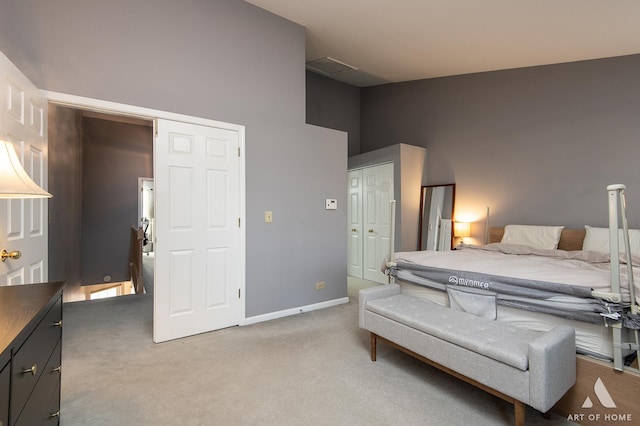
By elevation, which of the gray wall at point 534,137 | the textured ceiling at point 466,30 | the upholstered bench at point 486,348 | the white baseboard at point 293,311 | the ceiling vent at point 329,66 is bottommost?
the white baseboard at point 293,311

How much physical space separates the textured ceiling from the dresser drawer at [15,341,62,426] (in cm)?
353

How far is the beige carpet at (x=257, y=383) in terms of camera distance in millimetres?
1895

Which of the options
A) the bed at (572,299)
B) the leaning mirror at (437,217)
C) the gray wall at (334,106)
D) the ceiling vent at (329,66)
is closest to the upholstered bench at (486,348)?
the bed at (572,299)

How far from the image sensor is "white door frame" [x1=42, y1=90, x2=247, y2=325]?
252 centimetres

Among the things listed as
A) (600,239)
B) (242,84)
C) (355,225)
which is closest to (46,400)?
(242,84)

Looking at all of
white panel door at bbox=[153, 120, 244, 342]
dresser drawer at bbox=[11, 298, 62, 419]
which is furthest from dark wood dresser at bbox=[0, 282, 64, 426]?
white panel door at bbox=[153, 120, 244, 342]

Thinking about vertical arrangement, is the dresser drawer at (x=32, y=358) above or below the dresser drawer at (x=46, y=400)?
above

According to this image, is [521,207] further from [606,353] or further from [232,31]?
[232,31]

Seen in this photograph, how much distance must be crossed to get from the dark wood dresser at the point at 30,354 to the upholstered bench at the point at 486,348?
1.97 meters

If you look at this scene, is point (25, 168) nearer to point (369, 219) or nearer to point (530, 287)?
point (530, 287)

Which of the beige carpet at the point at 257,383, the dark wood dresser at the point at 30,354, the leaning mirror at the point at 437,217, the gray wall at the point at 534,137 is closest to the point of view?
the dark wood dresser at the point at 30,354

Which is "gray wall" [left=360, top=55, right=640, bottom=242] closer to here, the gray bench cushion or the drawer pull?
the gray bench cushion

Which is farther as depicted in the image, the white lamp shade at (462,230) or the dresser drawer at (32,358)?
the white lamp shade at (462,230)

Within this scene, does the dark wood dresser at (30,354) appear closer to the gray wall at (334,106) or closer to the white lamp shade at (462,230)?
the white lamp shade at (462,230)
